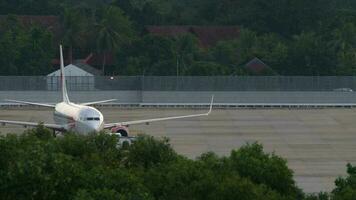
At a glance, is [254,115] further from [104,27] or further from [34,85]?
[104,27]

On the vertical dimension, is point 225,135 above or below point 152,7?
below

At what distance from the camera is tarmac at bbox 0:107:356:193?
69.1 m

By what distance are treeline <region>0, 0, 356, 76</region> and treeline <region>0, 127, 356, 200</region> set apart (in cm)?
9234

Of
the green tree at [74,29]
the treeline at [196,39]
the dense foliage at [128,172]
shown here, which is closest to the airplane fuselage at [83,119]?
the dense foliage at [128,172]

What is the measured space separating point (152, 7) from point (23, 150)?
141 metres

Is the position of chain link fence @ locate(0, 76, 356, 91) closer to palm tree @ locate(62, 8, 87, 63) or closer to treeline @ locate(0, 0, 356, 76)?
treeline @ locate(0, 0, 356, 76)

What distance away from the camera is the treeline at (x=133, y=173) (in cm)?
3700

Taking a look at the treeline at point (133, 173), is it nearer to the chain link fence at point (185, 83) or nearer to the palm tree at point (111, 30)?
the chain link fence at point (185, 83)

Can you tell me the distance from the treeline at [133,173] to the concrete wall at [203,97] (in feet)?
227

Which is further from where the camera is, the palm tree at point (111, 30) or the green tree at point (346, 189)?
the palm tree at point (111, 30)

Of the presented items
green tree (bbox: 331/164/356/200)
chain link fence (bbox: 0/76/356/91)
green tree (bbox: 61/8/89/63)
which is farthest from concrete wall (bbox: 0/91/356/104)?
green tree (bbox: 331/164/356/200)

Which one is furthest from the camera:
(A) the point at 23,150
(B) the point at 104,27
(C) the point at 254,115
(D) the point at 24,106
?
(B) the point at 104,27

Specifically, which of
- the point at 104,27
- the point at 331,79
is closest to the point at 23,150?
the point at 331,79

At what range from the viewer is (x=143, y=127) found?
92.4 metres
